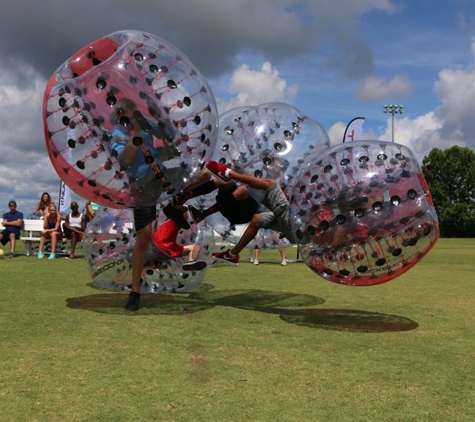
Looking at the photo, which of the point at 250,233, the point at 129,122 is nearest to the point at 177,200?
the point at 250,233

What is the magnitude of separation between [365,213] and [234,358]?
6.04ft

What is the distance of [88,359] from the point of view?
4047 millimetres

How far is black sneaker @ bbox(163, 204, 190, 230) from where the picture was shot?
259 inches

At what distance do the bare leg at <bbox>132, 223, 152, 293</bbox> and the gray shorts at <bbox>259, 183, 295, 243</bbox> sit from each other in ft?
4.27

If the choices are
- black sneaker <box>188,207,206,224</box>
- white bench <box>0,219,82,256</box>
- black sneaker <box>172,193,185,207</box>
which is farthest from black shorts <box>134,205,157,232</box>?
white bench <box>0,219,82,256</box>

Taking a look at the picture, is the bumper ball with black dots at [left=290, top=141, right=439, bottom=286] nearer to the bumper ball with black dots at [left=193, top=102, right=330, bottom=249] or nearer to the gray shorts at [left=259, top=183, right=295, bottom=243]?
the gray shorts at [left=259, top=183, right=295, bottom=243]

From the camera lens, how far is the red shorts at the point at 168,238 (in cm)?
689

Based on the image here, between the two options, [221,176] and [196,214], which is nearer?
[221,176]

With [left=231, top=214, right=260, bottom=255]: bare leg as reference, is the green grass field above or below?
below

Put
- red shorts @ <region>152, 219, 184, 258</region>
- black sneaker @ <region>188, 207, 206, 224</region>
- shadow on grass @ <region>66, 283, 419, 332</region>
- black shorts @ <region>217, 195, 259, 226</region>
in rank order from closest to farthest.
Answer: shadow on grass @ <region>66, 283, 419, 332</region> < black shorts @ <region>217, 195, 259, 226</region> < black sneaker @ <region>188, 207, 206, 224</region> < red shorts @ <region>152, 219, 184, 258</region>

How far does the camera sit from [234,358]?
4188mm

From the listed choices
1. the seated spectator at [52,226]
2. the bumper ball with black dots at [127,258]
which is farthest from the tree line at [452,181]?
the bumper ball with black dots at [127,258]

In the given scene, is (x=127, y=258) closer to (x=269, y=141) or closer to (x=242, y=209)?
(x=242, y=209)

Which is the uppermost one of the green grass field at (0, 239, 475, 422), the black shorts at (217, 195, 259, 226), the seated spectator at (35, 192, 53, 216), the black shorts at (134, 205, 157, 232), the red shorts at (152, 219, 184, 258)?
the seated spectator at (35, 192, 53, 216)
